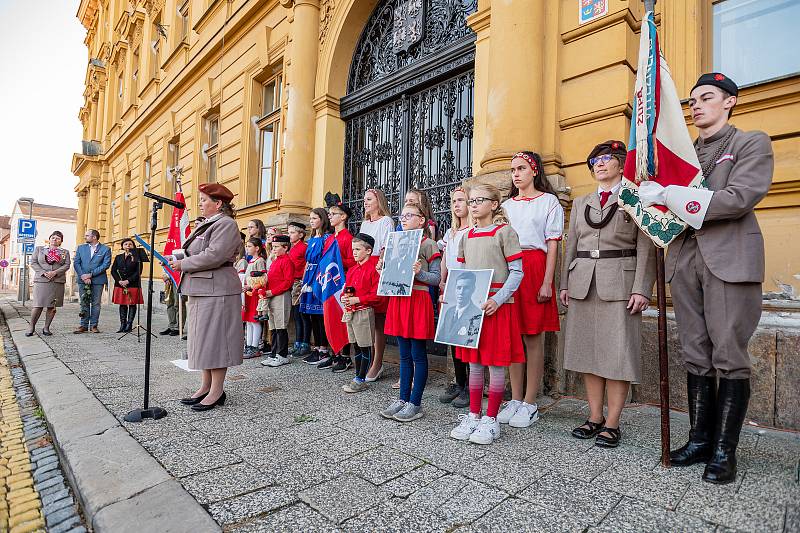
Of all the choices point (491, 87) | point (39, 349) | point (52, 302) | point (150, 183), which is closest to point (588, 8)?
point (491, 87)

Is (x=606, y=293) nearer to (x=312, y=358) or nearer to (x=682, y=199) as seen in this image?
(x=682, y=199)

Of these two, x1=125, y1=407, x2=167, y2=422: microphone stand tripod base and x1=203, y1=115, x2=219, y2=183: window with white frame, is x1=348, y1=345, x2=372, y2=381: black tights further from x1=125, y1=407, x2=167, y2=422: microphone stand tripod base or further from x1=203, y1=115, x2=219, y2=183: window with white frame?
x1=203, y1=115, x2=219, y2=183: window with white frame

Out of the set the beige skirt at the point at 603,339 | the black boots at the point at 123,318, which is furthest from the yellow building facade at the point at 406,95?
the black boots at the point at 123,318

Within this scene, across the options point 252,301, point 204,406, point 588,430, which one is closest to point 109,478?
point 204,406

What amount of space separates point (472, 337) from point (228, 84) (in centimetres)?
1014

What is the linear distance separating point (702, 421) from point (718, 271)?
0.86m

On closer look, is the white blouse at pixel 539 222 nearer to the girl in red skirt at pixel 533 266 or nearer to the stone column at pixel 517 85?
the girl in red skirt at pixel 533 266

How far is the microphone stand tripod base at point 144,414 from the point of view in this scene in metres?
3.30

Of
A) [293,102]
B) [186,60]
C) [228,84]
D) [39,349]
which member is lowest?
[39,349]

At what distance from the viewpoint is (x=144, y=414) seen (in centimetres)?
337

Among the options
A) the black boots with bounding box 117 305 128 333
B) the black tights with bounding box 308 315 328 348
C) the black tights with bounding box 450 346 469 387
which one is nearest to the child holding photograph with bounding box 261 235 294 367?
the black tights with bounding box 308 315 328 348

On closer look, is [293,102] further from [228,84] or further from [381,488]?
[381,488]

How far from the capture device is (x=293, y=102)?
25.8 ft

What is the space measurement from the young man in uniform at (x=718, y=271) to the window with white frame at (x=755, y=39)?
1624mm
